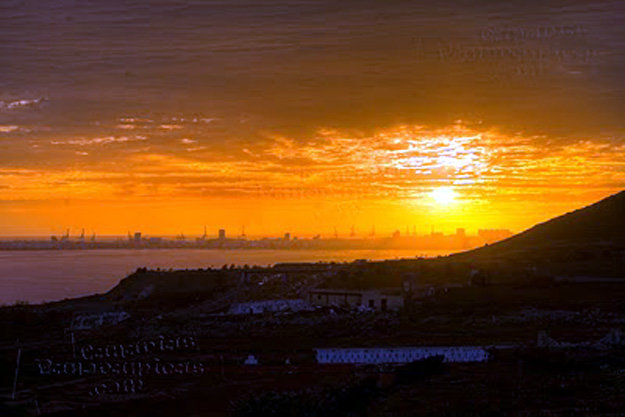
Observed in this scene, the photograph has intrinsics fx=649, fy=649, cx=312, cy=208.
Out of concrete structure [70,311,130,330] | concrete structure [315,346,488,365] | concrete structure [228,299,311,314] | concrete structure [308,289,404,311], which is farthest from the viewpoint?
concrete structure [228,299,311,314]

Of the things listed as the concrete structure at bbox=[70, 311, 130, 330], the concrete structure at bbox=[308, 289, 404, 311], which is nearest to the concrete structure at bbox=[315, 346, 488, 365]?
the concrete structure at bbox=[308, 289, 404, 311]

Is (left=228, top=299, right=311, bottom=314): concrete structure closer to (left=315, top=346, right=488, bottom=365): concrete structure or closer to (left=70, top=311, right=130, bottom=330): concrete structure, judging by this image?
(left=70, top=311, right=130, bottom=330): concrete structure

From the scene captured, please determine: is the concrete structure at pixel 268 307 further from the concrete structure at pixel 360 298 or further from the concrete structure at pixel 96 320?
the concrete structure at pixel 96 320

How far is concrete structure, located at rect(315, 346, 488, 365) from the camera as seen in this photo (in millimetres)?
27078

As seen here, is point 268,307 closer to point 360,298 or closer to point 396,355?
point 360,298

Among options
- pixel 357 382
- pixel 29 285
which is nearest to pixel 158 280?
pixel 357 382

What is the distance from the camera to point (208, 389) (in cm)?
2369

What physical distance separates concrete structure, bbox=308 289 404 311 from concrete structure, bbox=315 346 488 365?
17752mm

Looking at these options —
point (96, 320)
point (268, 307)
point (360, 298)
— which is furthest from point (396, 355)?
point (96, 320)

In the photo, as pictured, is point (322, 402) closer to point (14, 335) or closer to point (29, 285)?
point (14, 335)

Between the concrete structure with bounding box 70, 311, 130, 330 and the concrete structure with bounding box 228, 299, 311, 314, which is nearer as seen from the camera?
the concrete structure with bounding box 70, 311, 130, 330

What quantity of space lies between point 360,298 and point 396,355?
21852mm

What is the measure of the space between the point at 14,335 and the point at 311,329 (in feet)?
69.8

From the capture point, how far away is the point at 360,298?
4953cm
